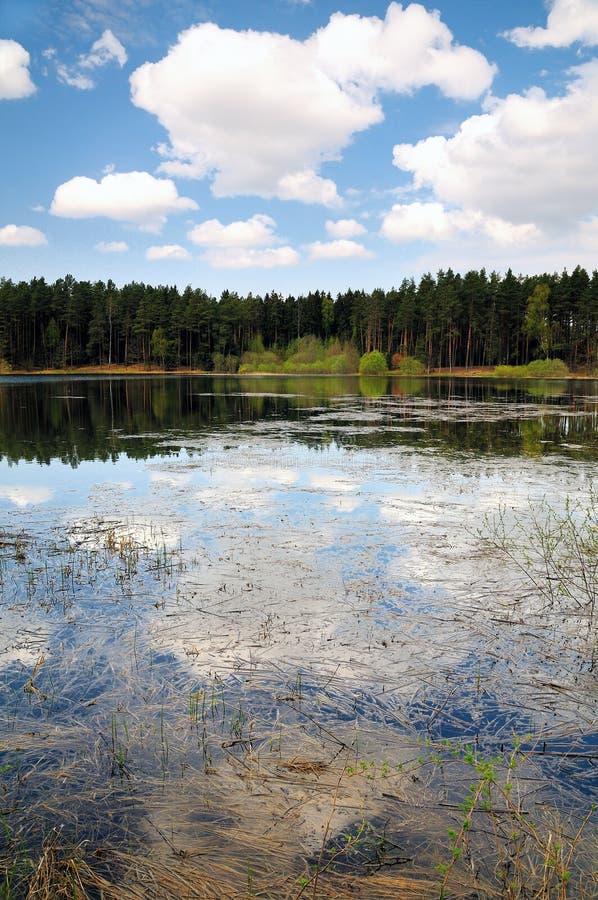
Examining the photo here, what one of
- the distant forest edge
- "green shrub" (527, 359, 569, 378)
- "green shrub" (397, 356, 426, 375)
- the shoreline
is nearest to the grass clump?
"green shrub" (527, 359, 569, 378)

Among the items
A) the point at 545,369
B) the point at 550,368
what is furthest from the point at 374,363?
the point at 550,368

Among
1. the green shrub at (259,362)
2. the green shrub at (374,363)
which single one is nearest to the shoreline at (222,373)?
the green shrub at (259,362)

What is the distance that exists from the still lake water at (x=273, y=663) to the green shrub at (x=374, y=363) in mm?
81249

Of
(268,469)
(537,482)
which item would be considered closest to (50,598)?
(268,469)

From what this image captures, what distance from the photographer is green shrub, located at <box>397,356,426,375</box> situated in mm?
93500

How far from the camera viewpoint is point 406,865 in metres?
3.48

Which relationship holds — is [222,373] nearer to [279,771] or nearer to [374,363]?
[374,363]

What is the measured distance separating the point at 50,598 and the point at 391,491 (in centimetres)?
811

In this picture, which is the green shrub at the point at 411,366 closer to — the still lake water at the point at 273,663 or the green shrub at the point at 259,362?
the green shrub at the point at 259,362

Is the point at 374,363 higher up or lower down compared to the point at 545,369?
higher up

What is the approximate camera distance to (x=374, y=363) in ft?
309

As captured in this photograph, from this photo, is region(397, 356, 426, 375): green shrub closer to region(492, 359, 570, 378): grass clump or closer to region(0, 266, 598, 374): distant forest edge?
region(0, 266, 598, 374): distant forest edge

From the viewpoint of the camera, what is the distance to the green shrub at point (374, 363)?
3691 inches

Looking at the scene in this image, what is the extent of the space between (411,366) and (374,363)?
598 cm
